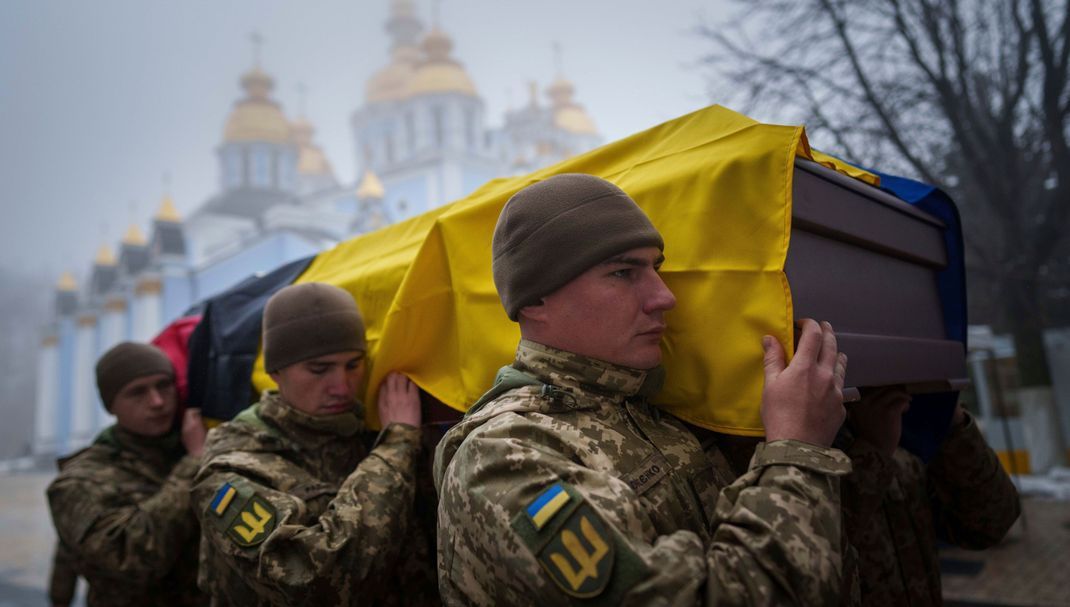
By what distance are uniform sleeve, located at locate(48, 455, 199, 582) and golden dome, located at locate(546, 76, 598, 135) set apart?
37572mm

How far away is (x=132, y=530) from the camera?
265 cm

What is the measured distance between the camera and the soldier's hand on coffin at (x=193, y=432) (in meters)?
2.90

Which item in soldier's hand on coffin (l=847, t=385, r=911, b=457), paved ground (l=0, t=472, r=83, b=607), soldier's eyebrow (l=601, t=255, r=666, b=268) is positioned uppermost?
soldier's eyebrow (l=601, t=255, r=666, b=268)

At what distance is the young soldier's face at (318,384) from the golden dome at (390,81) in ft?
118

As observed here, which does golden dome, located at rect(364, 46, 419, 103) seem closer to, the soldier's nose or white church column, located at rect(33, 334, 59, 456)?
white church column, located at rect(33, 334, 59, 456)

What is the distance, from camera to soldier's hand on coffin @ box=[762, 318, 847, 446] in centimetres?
126

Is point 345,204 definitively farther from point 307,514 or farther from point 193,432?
point 307,514

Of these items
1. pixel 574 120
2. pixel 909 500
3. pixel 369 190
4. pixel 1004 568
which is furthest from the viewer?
pixel 574 120

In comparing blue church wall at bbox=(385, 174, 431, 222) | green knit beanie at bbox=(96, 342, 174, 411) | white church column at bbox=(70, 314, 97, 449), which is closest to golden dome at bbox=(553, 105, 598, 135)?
blue church wall at bbox=(385, 174, 431, 222)

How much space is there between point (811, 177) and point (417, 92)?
32.2 m

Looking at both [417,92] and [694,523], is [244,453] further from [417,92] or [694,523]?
[417,92]

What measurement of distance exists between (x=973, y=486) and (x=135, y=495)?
3013 mm

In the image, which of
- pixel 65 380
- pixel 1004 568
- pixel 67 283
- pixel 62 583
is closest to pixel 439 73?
pixel 67 283

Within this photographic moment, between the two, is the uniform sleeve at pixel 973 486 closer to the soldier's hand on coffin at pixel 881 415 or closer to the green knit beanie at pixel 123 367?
the soldier's hand on coffin at pixel 881 415
